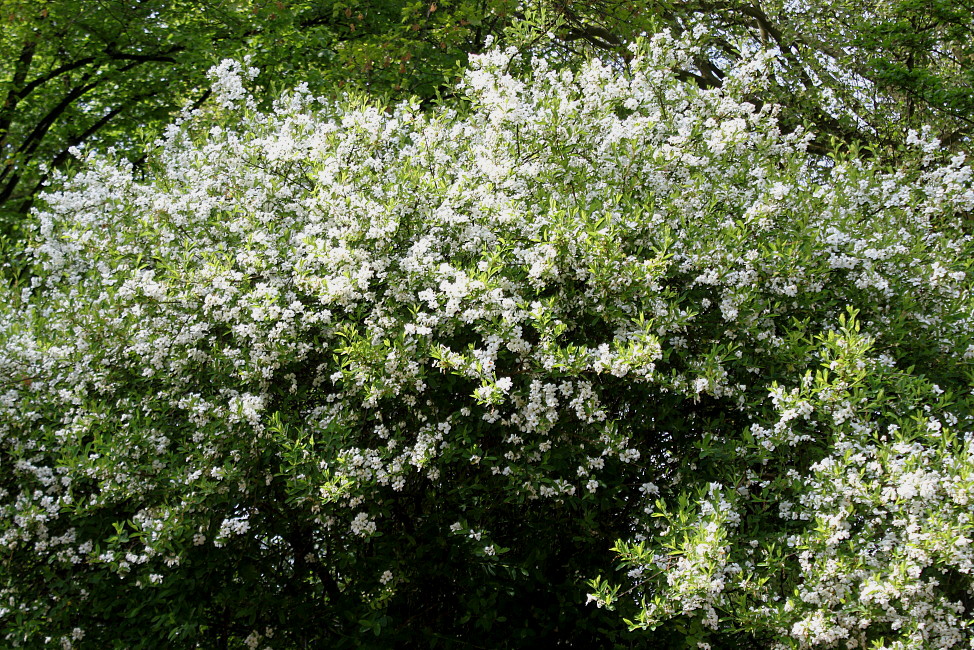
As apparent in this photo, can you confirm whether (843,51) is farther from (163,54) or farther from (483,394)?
(483,394)

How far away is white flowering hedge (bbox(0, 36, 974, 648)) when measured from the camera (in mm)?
4137

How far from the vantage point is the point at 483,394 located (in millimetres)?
4027

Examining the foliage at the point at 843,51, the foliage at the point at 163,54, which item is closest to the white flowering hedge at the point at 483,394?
the foliage at the point at 163,54

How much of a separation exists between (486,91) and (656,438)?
237 cm

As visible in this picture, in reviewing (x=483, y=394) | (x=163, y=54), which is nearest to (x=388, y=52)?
(x=163, y=54)

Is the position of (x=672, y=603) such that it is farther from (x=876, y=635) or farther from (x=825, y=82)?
(x=825, y=82)

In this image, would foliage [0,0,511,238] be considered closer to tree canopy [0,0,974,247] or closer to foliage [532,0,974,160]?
tree canopy [0,0,974,247]

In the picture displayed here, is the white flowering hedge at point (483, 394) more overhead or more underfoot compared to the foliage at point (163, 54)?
more underfoot

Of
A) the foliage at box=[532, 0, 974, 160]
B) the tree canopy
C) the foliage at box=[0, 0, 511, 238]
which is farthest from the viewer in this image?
the foliage at box=[532, 0, 974, 160]

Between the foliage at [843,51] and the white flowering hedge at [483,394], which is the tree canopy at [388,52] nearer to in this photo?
the foliage at [843,51]

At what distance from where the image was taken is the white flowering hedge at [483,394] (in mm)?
4137

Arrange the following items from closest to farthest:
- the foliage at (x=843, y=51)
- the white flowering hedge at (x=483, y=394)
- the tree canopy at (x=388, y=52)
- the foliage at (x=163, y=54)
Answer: the white flowering hedge at (x=483, y=394), the foliage at (x=163, y=54), the tree canopy at (x=388, y=52), the foliage at (x=843, y=51)

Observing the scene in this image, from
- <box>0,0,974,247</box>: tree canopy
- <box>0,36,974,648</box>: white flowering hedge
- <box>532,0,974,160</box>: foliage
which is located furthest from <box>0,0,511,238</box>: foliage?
<box>0,36,974,648</box>: white flowering hedge

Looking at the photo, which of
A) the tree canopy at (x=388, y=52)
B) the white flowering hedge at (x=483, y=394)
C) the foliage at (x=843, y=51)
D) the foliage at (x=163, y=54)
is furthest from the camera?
the foliage at (x=843, y=51)
